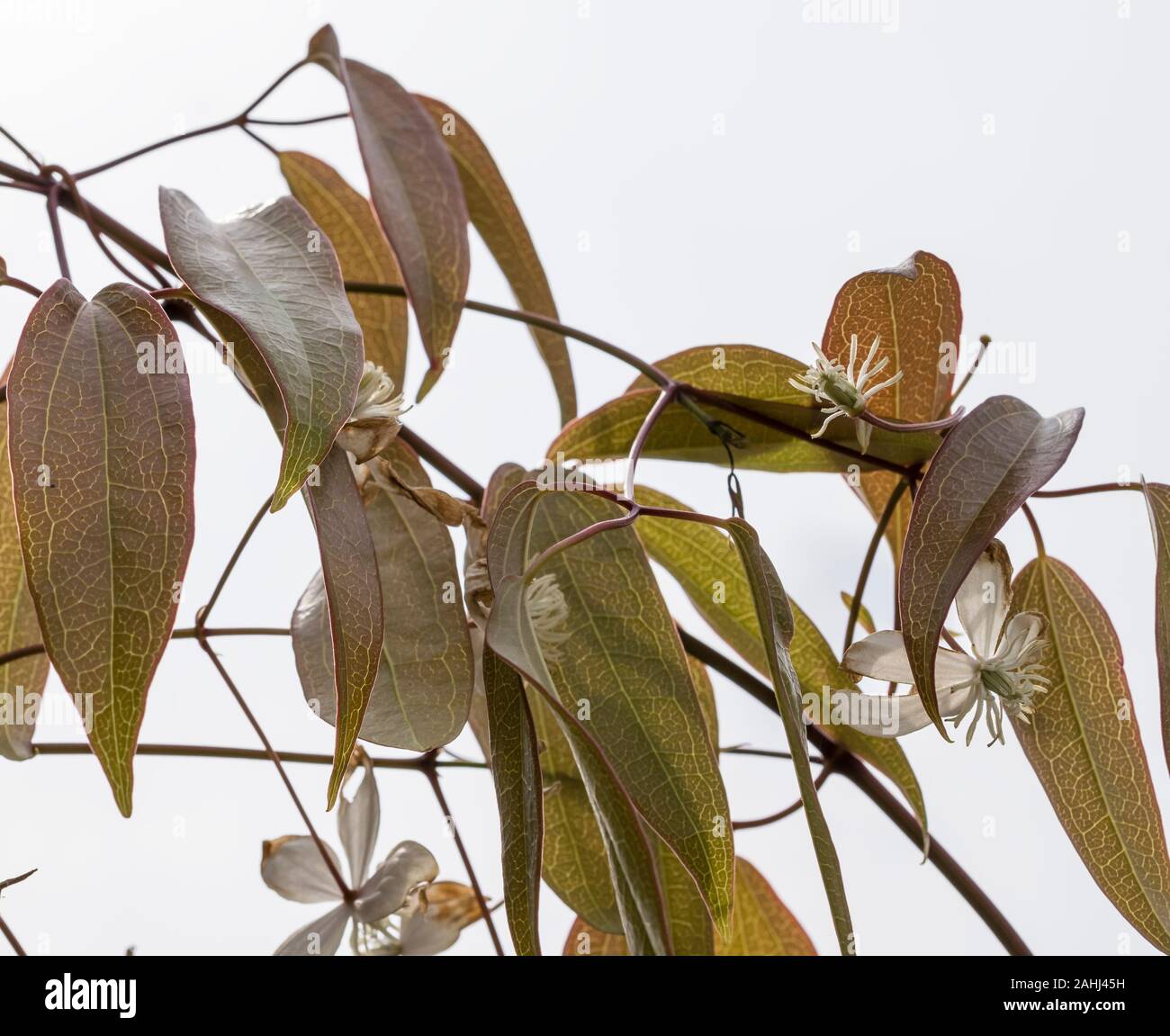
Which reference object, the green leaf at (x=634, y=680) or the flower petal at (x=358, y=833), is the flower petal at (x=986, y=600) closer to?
the green leaf at (x=634, y=680)

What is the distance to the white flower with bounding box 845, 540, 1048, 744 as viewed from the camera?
31 cm

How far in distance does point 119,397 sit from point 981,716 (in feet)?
0.80

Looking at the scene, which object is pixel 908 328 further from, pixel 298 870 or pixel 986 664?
pixel 298 870

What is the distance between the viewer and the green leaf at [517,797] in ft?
0.84

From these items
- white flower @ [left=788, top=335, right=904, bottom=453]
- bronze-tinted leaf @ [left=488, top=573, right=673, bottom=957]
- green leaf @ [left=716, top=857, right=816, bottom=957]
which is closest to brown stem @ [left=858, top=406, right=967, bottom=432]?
white flower @ [left=788, top=335, right=904, bottom=453]

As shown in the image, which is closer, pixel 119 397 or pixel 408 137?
pixel 119 397

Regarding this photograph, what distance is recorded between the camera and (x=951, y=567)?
0.85 feet

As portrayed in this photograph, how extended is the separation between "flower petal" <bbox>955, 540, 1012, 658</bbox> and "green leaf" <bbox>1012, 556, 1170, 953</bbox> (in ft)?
0.11

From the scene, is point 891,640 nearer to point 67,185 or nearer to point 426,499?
point 426,499

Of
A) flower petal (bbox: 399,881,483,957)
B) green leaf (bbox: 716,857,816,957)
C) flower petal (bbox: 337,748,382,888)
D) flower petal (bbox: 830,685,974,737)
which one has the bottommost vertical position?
Answer: green leaf (bbox: 716,857,816,957)

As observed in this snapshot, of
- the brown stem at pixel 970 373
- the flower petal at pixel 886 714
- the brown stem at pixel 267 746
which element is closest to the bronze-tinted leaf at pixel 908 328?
the brown stem at pixel 970 373


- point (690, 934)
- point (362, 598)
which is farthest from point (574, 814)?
point (362, 598)

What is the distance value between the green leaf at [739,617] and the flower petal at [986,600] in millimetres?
58

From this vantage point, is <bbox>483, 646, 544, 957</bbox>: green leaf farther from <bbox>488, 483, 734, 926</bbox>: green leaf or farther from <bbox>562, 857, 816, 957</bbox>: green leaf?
<bbox>562, 857, 816, 957</bbox>: green leaf
